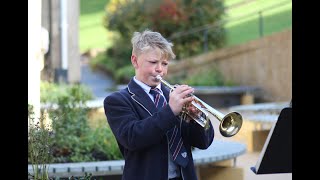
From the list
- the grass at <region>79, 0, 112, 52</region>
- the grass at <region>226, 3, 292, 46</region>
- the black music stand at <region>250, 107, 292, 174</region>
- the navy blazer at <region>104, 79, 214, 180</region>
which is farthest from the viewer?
the grass at <region>79, 0, 112, 52</region>

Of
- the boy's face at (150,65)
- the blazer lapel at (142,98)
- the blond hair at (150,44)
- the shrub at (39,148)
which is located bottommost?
the shrub at (39,148)

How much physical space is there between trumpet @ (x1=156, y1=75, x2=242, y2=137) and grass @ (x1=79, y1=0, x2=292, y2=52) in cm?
1509

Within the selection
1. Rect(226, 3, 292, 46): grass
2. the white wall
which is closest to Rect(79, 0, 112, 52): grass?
Rect(226, 3, 292, 46): grass

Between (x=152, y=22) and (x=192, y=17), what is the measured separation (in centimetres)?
121

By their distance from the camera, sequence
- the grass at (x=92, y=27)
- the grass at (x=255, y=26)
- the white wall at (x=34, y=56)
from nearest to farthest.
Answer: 1. the white wall at (x=34, y=56)
2. the grass at (x=255, y=26)
3. the grass at (x=92, y=27)

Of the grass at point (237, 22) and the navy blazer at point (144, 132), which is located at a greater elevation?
the grass at point (237, 22)

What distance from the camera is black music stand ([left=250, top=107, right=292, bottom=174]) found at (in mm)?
3879

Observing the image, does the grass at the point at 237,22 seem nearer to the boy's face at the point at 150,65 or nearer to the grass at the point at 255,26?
the grass at the point at 255,26

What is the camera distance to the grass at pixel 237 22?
19.9 metres

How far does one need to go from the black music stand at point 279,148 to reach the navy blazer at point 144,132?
1.68ft

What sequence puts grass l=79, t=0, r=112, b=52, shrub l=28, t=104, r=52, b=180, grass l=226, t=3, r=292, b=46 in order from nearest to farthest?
1. shrub l=28, t=104, r=52, b=180
2. grass l=226, t=3, r=292, b=46
3. grass l=79, t=0, r=112, b=52

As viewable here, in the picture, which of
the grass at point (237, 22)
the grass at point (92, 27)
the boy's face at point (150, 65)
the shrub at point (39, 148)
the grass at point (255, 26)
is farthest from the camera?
the grass at point (92, 27)

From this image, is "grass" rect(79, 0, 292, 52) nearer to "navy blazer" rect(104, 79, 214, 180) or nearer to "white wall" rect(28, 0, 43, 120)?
"white wall" rect(28, 0, 43, 120)

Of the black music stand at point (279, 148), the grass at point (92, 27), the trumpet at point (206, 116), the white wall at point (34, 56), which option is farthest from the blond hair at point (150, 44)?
the grass at point (92, 27)
